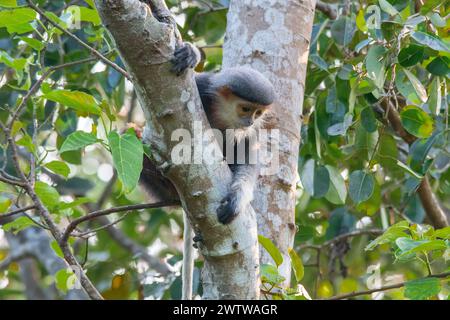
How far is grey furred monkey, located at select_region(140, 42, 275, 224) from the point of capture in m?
3.29

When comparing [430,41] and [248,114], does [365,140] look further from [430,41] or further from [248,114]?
[430,41]

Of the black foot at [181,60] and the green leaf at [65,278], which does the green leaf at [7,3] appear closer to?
the black foot at [181,60]

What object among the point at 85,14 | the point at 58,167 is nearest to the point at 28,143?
the point at 58,167

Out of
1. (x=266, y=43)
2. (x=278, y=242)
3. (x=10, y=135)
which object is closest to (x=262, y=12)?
(x=266, y=43)

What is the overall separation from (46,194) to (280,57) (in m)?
1.21

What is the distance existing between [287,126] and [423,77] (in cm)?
132

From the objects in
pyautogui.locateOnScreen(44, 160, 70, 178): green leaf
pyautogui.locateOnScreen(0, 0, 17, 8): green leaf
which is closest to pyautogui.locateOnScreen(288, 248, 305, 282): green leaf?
pyautogui.locateOnScreen(44, 160, 70, 178): green leaf

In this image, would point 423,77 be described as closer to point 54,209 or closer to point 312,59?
point 312,59

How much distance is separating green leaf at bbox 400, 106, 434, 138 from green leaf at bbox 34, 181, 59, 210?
5.43 ft

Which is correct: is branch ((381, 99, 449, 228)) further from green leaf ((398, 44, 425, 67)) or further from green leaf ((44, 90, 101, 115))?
green leaf ((44, 90, 101, 115))

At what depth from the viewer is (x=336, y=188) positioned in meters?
4.04

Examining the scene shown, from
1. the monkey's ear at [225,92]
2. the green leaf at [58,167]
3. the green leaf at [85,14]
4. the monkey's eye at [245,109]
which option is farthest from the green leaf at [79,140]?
the monkey's eye at [245,109]

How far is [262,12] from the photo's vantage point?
340 centimetres

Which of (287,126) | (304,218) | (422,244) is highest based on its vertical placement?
(304,218)
